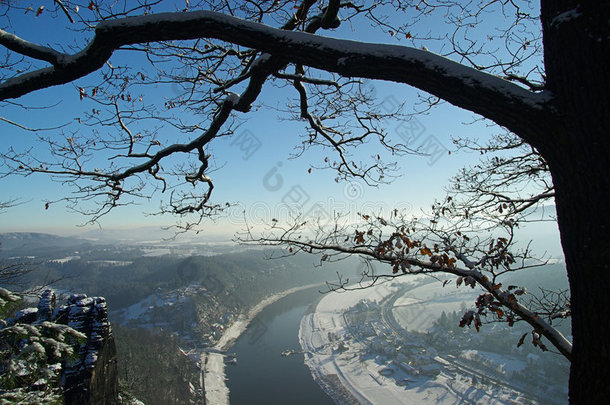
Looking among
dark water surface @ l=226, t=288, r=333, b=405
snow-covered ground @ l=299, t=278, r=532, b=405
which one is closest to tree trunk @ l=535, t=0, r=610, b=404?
snow-covered ground @ l=299, t=278, r=532, b=405

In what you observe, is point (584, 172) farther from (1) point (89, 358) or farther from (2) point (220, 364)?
(2) point (220, 364)

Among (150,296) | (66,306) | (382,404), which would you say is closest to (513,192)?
(66,306)

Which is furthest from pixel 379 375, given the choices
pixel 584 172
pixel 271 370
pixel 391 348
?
pixel 584 172

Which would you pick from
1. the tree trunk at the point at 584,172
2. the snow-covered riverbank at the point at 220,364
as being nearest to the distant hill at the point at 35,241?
the snow-covered riverbank at the point at 220,364

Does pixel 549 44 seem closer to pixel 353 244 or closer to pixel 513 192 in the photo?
pixel 353 244

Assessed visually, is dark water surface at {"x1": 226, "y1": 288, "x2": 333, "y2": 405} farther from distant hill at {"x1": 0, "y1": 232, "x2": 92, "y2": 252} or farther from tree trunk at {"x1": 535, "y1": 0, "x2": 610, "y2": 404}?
distant hill at {"x1": 0, "y1": 232, "x2": 92, "y2": 252}

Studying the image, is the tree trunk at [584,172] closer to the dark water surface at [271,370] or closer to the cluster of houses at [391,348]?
the dark water surface at [271,370]
